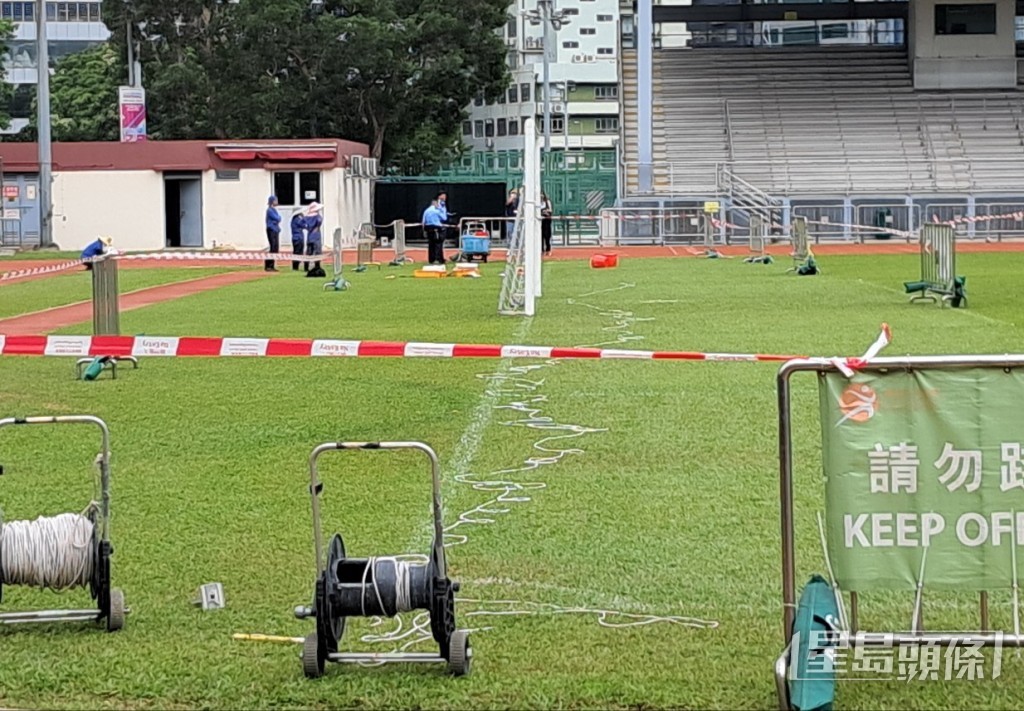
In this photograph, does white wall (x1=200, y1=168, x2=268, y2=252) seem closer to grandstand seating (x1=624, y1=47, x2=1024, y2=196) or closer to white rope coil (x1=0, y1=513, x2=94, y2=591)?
grandstand seating (x1=624, y1=47, x2=1024, y2=196)

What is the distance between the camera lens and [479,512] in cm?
962

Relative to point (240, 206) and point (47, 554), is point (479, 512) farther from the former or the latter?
point (240, 206)

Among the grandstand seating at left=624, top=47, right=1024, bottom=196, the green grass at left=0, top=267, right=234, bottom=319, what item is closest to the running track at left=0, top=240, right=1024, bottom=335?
the green grass at left=0, top=267, right=234, bottom=319

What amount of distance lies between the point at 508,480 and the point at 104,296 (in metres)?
8.98

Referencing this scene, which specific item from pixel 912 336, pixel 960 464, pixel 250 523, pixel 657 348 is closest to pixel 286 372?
pixel 657 348

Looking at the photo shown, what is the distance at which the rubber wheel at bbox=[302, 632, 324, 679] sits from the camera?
6.31 metres

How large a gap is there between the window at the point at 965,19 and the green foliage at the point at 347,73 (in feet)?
62.3

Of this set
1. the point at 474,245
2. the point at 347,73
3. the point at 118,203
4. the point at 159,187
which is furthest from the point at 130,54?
the point at 474,245

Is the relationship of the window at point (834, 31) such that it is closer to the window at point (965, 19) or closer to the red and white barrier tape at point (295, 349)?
the window at point (965, 19)

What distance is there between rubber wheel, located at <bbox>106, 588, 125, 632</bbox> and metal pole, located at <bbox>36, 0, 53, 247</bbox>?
151 feet

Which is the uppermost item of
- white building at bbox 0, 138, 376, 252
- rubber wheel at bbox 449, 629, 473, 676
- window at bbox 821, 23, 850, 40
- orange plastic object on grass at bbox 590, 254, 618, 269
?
window at bbox 821, 23, 850, 40

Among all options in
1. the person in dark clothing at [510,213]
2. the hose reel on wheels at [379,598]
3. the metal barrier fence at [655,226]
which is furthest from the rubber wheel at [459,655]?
the metal barrier fence at [655,226]

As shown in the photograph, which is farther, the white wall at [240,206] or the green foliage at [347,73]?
the green foliage at [347,73]

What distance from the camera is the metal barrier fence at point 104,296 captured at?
715 inches
